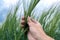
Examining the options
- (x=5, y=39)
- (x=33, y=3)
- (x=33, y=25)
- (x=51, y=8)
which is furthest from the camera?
(x=51, y=8)

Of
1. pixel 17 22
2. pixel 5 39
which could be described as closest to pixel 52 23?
pixel 17 22

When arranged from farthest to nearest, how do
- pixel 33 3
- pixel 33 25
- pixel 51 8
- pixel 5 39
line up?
pixel 51 8
pixel 5 39
pixel 33 25
pixel 33 3

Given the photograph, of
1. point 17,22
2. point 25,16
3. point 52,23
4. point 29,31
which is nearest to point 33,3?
point 25,16

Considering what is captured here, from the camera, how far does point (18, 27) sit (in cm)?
166

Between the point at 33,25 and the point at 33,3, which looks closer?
the point at 33,3

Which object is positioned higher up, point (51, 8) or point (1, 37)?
point (51, 8)

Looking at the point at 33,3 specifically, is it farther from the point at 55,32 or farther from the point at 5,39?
the point at 55,32

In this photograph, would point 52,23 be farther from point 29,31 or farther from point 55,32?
point 29,31

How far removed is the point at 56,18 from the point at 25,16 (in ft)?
1.66

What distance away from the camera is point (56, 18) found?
1.90m

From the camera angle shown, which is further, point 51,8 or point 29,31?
point 51,8

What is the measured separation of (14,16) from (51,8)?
343mm

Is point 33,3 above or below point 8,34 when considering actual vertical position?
above

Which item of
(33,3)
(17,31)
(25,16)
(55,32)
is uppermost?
(33,3)
